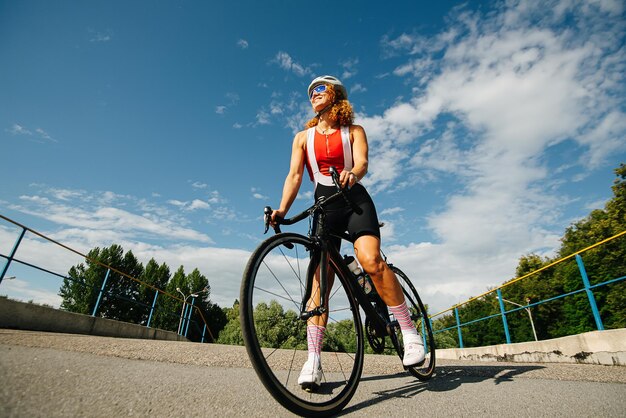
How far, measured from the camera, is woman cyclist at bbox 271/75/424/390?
215 centimetres

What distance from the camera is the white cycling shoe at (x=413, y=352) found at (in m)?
2.25

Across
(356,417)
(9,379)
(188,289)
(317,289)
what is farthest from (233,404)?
(188,289)

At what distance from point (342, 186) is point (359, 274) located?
34.7 inches

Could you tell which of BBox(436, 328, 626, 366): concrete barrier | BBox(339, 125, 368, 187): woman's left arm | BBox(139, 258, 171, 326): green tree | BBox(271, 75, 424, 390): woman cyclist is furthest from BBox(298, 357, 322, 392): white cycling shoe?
BBox(139, 258, 171, 326): green tree

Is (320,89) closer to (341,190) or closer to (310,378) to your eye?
(341,190)

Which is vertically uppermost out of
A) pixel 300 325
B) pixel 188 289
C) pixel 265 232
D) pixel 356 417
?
pixel 188 289

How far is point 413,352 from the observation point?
89.7 inches

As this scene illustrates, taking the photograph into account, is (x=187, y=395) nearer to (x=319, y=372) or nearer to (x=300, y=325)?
(x=319, y=372)

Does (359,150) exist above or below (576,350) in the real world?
above

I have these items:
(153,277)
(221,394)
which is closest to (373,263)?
(221,394)

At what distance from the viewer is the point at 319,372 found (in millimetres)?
1982

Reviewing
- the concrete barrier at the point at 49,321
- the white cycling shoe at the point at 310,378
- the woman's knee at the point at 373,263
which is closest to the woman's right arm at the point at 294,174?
the woman's knee at the point at 373,263

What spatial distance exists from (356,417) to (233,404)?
594 mm

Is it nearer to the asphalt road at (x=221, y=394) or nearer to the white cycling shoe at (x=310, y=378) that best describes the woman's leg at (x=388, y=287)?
the asphalt road at (x=221, y=394)
